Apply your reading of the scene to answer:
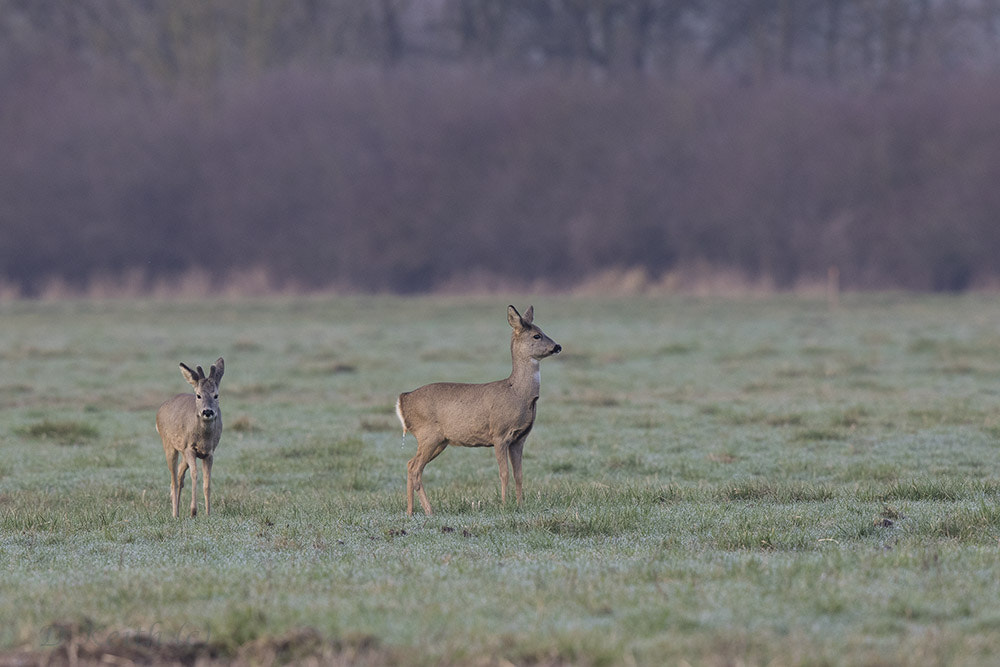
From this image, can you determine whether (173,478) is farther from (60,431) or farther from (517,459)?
(60,431)

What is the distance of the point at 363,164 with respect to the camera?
2461 inches

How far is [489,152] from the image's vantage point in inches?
2452

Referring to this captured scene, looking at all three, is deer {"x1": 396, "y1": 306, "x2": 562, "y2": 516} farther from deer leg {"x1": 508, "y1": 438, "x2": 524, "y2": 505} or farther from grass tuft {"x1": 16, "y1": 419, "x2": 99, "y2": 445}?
grass tuft {"x1": 16, "y1": 419, "x2": 99, "y2": 445}

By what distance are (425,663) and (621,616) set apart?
1225mm

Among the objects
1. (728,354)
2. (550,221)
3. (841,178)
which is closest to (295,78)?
(550,221)

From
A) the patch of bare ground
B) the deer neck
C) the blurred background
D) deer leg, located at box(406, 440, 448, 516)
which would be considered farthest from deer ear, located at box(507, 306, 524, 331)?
the blurred background

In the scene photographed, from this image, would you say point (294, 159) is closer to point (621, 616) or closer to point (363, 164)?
point (363, 164)

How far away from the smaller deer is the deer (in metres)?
1.52

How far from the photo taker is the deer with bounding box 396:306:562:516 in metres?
11.2

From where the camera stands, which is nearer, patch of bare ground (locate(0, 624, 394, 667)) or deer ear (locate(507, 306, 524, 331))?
patch of bare ground (locate(0, 624, 394, 667))

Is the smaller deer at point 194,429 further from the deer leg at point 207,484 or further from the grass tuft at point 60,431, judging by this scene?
the grass tuft at point 60,431

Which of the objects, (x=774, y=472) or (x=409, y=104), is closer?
(x=774, y=472)

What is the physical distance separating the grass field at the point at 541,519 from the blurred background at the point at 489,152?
3245cm

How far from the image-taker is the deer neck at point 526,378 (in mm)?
11352
